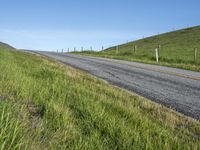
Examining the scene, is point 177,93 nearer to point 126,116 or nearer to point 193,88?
point 193,88

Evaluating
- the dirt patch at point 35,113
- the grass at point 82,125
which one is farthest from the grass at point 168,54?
the dirt patch at point 35,113

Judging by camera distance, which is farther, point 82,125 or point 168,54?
point 168,54

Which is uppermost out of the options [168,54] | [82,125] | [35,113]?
[168,54]

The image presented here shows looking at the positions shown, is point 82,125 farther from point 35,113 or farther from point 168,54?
point 168,54

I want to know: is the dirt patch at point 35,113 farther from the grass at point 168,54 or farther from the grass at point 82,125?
the grass at point 168,54

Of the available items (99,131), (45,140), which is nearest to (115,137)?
(99,131)

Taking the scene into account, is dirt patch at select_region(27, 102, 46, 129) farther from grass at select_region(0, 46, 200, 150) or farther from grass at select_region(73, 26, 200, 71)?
grass at select_region(73, 26, 200, 71)

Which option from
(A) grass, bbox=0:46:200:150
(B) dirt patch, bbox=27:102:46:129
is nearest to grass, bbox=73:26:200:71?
(A) grass, bbox=0:46:200:150

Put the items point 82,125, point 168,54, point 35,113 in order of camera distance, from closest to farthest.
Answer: point 82,125
point 35,113
point 168,54

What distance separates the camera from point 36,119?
4.86m

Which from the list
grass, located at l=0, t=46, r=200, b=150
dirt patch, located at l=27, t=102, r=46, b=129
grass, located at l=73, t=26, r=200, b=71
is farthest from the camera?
grass, located at l=73, t=26, r=200, b=71

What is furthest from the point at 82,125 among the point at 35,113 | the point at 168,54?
the point at 168,54

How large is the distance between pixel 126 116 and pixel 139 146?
1.54m

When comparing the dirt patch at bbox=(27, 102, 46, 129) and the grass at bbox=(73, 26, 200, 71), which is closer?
the dirt patch at bbox=(27, 102, 46, 129)
